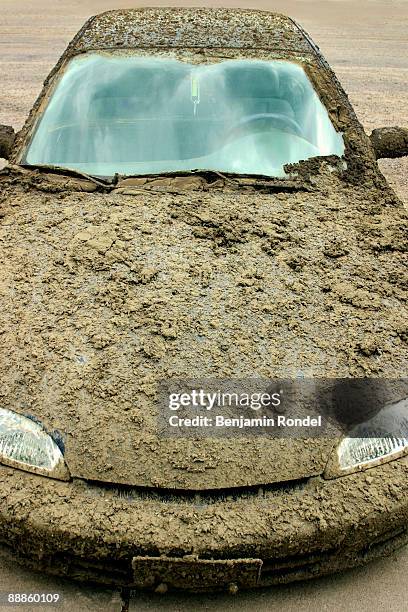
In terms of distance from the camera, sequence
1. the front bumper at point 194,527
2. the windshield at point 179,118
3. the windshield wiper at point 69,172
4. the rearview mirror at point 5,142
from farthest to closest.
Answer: the rearview mirror at point 5,142, the windshield at point 179,118, the windshield wiper at point 69,172, the front bumper at point 194,527

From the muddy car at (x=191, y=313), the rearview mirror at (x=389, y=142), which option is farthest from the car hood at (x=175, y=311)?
the rearview mirror at (x=389, y=142)

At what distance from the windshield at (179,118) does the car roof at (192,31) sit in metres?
0.18

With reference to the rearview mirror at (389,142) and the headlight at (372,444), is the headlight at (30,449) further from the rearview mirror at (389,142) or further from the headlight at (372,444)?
the rearview mirror at (389,142)

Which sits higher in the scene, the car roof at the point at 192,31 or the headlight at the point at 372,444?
the car roof at the point at 192,31

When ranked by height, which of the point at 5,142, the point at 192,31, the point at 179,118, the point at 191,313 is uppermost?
the point at 192,31

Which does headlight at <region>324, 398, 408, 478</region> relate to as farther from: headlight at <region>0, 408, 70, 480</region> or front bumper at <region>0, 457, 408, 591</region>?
headlight at <region>0, 408, 70, 480</region>

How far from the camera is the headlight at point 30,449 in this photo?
198cm

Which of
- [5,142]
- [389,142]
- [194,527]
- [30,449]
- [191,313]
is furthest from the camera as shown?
[389,142]

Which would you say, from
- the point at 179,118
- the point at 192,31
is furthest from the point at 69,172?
the point at 192,31

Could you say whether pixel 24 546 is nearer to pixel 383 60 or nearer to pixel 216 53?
pixel 216 53

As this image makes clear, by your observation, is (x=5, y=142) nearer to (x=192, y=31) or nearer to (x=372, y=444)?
(x=192, y=31)

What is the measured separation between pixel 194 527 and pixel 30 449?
560 mm

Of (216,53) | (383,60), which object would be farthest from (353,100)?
(216,53)

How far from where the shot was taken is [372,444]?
2062 millimetres
